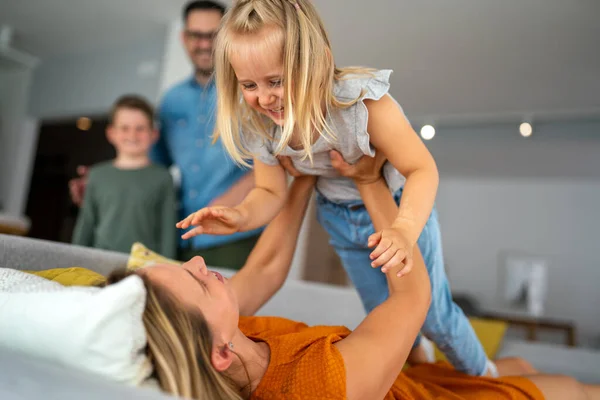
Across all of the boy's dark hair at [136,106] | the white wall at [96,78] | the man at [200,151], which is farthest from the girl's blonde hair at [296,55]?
the white wall at [96,78]

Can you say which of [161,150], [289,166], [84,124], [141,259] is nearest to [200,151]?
[161,150]

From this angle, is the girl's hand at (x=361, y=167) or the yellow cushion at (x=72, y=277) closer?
the yellow cushion at (x=72, y=277)

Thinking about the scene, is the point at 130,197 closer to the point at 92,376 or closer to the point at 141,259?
the point at 141,259

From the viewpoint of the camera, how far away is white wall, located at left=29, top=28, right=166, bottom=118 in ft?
15.0

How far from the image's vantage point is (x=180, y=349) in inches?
27.3

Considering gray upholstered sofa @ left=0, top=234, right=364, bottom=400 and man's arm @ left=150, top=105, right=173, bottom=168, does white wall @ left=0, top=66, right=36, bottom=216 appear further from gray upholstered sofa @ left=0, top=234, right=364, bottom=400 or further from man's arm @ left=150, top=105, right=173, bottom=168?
gray upholstered sofa @ left=0, top=234, right=364, bottom=400

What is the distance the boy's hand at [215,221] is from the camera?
3.12ft

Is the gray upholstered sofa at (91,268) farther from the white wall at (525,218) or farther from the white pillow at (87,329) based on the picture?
the white wall at (525,218)

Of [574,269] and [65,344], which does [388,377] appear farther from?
[574,269]

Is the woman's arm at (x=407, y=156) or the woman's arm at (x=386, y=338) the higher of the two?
the woman's arm at (x=407, y=156)

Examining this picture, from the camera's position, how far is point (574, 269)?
684cm

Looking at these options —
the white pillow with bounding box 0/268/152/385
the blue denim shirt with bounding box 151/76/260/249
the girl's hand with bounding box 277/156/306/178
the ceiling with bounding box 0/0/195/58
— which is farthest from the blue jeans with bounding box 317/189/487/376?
the ceiling with bounding box 0/0/195/58

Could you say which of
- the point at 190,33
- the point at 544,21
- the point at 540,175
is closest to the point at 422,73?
the point at 544,21

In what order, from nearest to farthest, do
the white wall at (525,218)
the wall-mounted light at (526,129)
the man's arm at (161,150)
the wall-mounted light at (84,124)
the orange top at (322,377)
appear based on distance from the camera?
the orange top at (322,377) < the man's arm at (161,150) < the wall-mounted light at (526,129) < the wall-mounted light at (84,124) < the white wall at (525,218)
